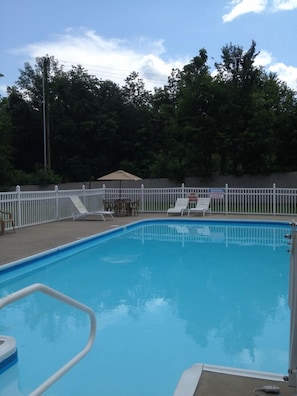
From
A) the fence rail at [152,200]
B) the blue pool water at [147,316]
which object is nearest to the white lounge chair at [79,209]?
the fence rail at [152,200]

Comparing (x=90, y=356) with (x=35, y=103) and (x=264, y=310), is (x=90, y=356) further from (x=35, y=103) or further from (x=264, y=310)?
(x=35, y=103)

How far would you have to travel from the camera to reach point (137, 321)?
5422 millimetres

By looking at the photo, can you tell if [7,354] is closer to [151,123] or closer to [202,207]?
[202,207]

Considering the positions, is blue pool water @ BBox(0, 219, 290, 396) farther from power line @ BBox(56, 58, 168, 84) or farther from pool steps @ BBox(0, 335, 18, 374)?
power line @ BBox(56, 58, 168, 84)

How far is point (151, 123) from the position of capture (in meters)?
32.4

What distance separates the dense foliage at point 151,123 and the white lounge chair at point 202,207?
6991 mm

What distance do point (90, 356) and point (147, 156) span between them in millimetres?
28359

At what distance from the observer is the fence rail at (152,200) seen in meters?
12.7

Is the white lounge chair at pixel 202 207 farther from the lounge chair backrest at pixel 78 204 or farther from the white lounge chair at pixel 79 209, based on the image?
the lounge chair backrest at pixel 78 204

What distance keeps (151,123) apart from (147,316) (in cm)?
2780

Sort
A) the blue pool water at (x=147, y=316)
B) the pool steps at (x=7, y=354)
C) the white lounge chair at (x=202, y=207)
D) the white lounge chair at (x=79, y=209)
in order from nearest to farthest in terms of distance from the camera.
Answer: the pool steps at (x=7, y=354), the blue pool water at (x=147, y=316), the white lounge chair at (x=79, y=209), the white lounge chair at (x=202, y=207)

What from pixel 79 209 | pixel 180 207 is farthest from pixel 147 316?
→ pixel 180 207

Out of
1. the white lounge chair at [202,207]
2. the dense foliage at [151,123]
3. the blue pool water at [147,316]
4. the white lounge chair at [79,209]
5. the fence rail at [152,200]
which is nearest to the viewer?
the blue pool water at [147,316]

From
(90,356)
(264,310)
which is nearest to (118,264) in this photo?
(264,310)
